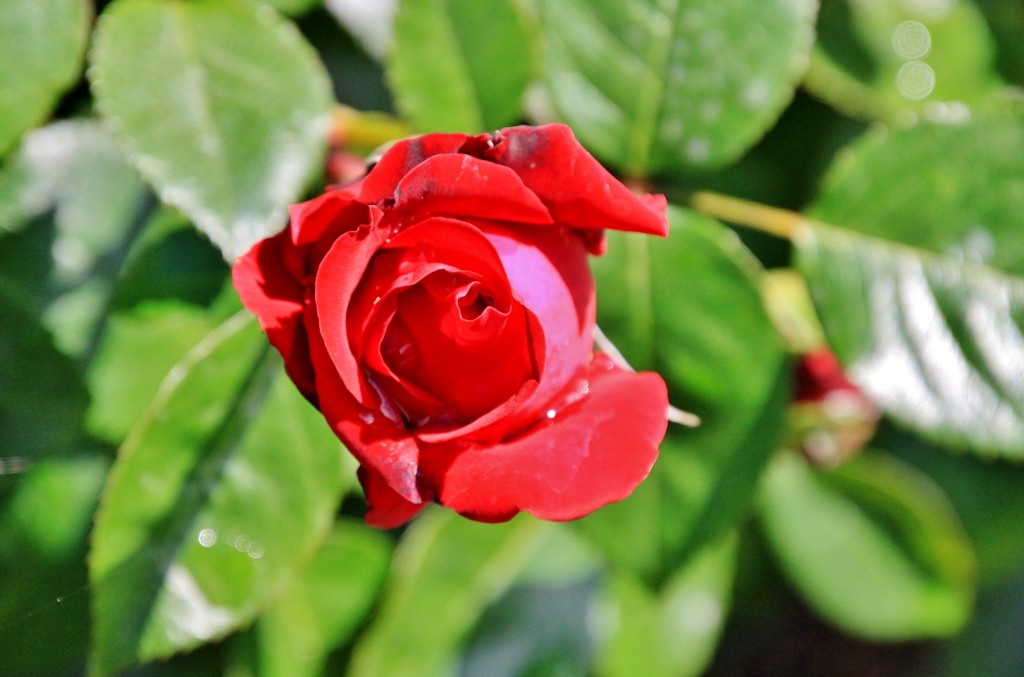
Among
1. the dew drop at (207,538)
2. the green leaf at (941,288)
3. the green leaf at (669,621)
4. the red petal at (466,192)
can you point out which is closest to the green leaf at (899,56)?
the green leaf at (941,288)

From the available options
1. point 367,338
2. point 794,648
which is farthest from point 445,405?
point 794,648

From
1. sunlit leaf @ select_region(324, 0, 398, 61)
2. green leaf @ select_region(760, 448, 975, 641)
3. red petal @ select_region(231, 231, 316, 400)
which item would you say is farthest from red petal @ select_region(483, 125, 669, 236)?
green leaf @ select_region(760, 448, 975, 641)

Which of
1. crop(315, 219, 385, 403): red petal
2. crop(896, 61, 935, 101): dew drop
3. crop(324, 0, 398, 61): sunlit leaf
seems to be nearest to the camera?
crop(315, 219, 385, 403): red petal

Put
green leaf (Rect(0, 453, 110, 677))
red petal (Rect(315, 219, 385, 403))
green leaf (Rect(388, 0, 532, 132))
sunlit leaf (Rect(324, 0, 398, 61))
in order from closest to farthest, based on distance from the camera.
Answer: red petal (Rect(315, 219, 385, 403)) < green leaf (Rect(0, 453, 110, 677)) < green leaf (Rect(388, 0, 532, 132)) < sunlit leaf (Rect(324, 0, 398, 61))

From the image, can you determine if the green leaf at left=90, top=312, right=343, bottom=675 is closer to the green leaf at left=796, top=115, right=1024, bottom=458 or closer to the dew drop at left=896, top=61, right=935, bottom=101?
the green leaf at left=796, top=115, right=1024, bottom=458

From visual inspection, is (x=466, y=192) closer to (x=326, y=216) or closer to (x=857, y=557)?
(x=326, y=216)

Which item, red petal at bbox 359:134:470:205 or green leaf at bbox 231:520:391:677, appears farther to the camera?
green leaf at bbox 231:520:391:677

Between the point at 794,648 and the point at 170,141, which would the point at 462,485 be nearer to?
the point at 170,141
